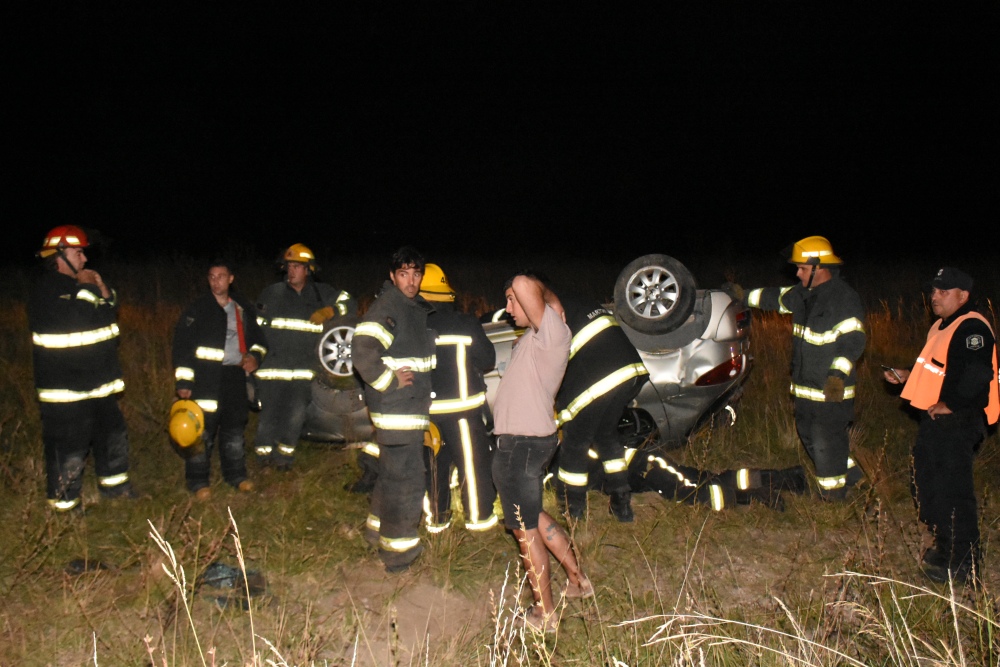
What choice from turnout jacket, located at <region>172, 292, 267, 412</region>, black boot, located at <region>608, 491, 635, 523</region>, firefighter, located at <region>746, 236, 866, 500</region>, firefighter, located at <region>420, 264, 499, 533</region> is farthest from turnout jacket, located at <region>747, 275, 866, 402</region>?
turnout jacket, located at <region>172, 292, 267, 412</region>

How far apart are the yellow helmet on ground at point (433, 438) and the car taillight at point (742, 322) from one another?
2.65 meters

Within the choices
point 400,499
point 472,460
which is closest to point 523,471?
point 472,460

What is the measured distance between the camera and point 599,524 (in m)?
5.43

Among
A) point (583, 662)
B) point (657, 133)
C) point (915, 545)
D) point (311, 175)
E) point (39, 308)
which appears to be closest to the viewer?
point (583, 662)

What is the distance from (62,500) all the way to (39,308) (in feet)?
4.13

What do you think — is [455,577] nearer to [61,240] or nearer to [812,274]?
[812,274]

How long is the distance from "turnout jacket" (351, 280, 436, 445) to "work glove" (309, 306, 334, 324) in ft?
6.40

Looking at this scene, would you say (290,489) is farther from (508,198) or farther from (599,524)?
(508,198)

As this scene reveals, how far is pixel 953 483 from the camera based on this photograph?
4578mm

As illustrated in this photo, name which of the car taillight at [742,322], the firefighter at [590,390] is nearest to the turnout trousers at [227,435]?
the firefighter at [590,390]

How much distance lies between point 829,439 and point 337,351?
12.1 ft

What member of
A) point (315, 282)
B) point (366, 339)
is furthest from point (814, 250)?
point (315, 282)

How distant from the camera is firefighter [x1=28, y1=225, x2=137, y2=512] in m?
5.27

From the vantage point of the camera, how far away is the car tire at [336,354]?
6.35 m
